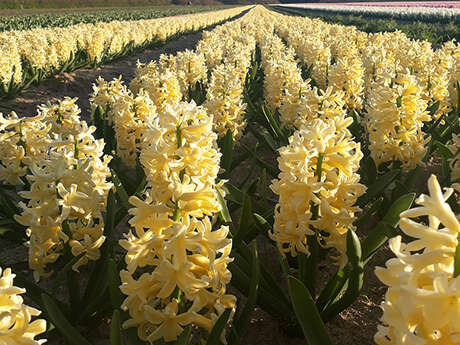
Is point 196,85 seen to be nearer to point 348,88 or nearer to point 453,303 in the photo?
point 348,88

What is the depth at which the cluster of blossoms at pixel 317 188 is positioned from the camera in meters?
2.60

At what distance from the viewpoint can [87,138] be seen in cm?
321

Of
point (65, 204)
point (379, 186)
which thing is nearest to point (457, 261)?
point (65, 204)

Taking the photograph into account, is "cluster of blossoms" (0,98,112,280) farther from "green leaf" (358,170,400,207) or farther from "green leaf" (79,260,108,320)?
"green leaf" (358,170,400,207)

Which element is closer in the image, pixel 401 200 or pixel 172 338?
pixel 172 338

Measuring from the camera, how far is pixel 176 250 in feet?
6.30

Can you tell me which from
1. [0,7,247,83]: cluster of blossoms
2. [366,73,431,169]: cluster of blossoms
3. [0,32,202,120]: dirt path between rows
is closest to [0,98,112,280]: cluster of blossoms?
[366,73,431,169]: cluster of blossoms

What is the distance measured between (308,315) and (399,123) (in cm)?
286

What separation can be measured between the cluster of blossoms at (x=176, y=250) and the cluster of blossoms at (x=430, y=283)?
2.98 ft

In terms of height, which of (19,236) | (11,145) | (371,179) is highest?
(11,145)

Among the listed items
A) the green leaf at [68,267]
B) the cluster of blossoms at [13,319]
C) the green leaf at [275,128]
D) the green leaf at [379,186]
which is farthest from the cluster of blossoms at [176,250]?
the green leaf at [275,128]

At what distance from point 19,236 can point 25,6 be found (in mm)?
66562

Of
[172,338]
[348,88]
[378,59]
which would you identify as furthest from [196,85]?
[172,338]

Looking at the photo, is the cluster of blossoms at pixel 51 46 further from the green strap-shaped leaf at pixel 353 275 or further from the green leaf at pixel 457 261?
the green leaf at pixel 457 261
